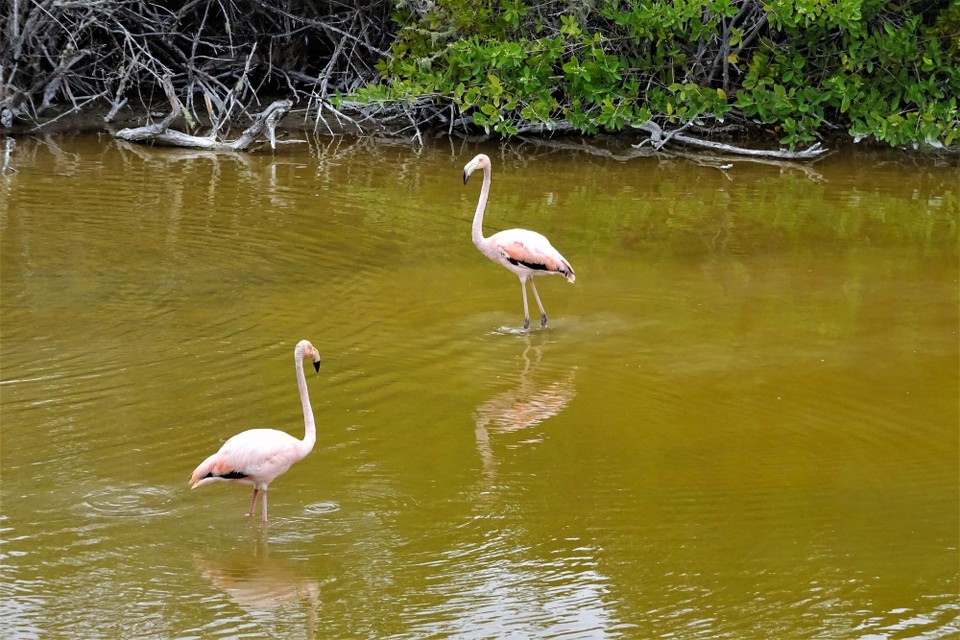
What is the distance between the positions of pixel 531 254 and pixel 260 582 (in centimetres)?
403

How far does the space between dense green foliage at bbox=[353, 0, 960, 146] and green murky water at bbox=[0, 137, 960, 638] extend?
2.07 metres

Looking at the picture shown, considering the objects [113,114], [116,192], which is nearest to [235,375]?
[116,192]

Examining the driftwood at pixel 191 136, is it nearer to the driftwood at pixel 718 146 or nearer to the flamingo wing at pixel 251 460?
the driftwood at pixel 718 146

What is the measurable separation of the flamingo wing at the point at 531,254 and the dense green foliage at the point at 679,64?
18.4 ft

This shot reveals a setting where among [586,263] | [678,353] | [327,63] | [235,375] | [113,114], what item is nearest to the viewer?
[235,375]

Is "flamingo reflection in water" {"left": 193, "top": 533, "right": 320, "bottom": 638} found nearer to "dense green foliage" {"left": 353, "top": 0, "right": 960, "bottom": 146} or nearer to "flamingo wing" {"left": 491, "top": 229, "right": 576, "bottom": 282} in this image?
"flamingo wing" {"left": 491, "top": 229, "right": 576, "bottom": 282}

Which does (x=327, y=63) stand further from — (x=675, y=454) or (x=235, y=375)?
(x=675, y=454)

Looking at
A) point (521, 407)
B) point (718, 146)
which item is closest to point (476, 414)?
point (521, 407)

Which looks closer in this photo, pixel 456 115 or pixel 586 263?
pixel 586 263

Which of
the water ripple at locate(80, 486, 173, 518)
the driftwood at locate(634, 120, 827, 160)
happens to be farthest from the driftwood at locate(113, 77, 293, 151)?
the water ripple at locate(80, 486, 173, 518)

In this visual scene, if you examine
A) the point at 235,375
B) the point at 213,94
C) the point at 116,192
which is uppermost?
the point at 213,94

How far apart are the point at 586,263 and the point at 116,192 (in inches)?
188

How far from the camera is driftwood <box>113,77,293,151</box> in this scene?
47.3 ft

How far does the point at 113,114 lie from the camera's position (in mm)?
15594
